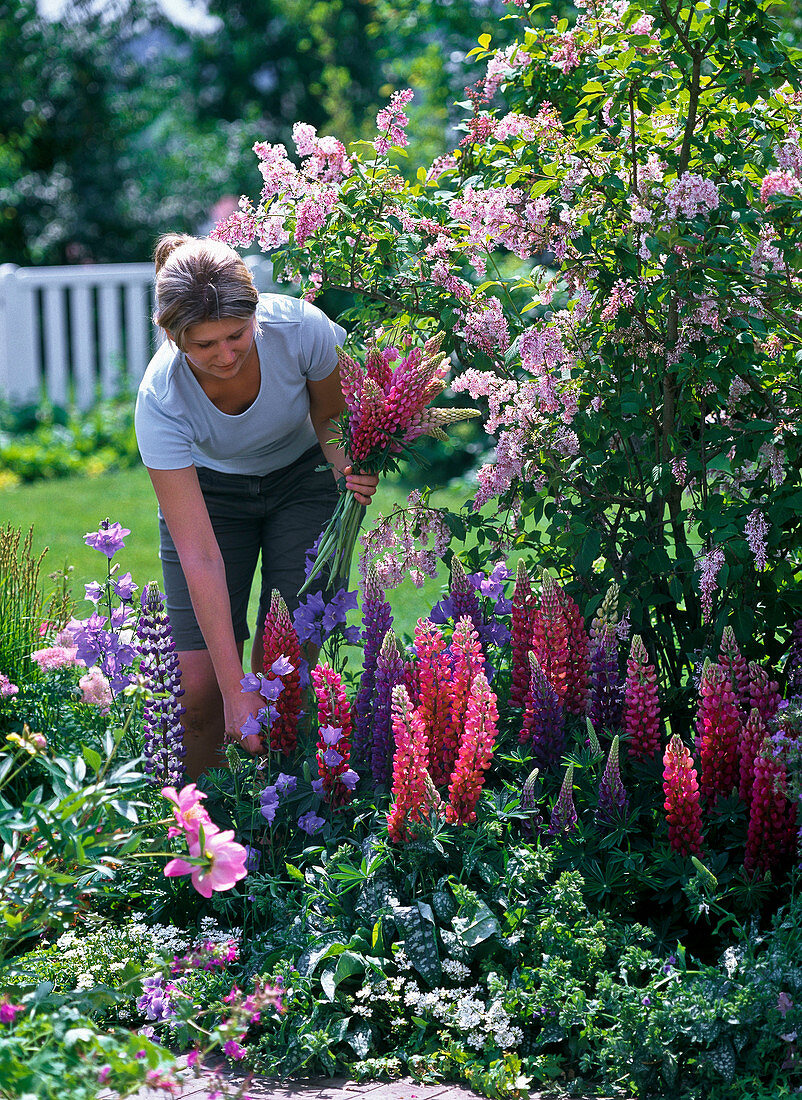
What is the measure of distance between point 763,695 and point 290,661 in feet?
3.92

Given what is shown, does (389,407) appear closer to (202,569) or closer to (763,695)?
(202,569)

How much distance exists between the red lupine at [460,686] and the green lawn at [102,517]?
8.55ft

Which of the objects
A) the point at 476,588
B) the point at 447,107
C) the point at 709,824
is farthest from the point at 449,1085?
the point at 447,107

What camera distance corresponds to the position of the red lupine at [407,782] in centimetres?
258

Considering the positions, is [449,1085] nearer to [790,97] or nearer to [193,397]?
[193,397]

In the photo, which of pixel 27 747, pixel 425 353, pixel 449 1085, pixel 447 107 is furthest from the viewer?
pixel 447 107

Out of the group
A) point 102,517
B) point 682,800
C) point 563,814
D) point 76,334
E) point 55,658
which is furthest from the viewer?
point 76,334

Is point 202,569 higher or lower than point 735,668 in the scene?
higher

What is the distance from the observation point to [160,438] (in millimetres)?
3080

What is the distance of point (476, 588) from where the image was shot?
3365mm

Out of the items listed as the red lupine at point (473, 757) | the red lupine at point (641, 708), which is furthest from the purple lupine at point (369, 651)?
the red lupine at point (641, 708)

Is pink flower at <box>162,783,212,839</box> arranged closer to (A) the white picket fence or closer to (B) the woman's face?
(B) the woman's face

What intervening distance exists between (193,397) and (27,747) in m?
1.54

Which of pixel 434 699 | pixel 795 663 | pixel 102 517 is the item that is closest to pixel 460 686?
pixel 434 699
